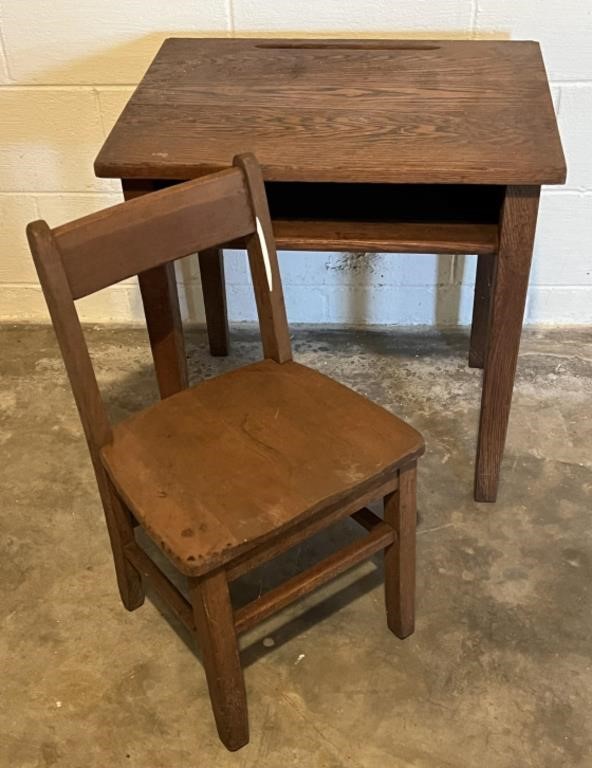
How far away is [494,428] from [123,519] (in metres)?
0.72

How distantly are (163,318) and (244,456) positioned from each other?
1.29 ft

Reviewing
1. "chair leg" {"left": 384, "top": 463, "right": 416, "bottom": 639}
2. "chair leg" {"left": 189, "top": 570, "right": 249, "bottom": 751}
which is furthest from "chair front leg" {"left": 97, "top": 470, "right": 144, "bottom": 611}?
"chair leg" {"left": 384, "top": 463, "right": 416, "bottom": 639}

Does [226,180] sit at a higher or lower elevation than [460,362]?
higher

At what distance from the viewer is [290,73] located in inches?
69.3

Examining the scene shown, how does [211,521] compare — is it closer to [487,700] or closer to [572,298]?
[487,700]

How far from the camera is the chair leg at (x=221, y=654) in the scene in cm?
126

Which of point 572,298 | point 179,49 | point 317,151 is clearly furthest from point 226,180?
point 572,298

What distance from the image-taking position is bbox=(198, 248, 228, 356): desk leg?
2.13 m

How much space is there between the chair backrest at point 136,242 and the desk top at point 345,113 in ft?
0.29

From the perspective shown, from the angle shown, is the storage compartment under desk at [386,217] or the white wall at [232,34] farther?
the white wall at [232,34]

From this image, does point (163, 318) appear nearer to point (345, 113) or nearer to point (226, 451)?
point (226, 451)

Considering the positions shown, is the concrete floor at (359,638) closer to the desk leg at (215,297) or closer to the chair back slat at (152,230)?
the desk leg at (215,297)

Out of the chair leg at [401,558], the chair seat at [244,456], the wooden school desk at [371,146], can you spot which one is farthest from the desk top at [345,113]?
the chair leg at [401,558]

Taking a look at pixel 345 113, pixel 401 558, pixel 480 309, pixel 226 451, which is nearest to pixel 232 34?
pixel 345 113
